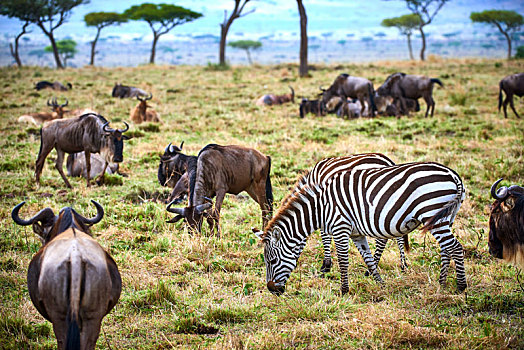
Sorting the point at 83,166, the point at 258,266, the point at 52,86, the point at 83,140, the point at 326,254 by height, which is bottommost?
the point at 258,266

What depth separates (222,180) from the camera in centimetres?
661

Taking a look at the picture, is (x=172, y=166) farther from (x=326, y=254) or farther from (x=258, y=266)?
(x=326, y=254)

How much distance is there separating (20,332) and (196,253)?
2.13 metres

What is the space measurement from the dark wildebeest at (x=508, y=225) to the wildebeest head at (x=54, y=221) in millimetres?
3450

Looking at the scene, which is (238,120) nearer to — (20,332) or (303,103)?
(303,103)

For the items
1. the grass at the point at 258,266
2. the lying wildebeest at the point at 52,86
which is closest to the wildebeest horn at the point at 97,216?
the grass at the point at 258,266

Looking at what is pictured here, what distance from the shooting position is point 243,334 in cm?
404

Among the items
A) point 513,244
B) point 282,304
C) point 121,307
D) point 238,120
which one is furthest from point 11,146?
point 513,244

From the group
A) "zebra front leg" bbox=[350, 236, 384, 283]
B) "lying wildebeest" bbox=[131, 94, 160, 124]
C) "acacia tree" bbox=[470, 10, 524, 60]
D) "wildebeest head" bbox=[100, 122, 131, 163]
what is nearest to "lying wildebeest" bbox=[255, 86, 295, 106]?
"lying wildebeest" bbox=[131, 94, 160, 124]

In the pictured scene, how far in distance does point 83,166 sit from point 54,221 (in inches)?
239

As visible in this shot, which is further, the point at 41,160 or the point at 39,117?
the point at 39,117

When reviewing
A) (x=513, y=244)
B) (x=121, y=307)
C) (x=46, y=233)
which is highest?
(x=46, y=233)

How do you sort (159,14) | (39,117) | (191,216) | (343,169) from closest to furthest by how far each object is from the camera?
(343,169) → (191,216) → (39,117) → (159,14)

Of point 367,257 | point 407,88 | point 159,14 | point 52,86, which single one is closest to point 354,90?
point 407,88
